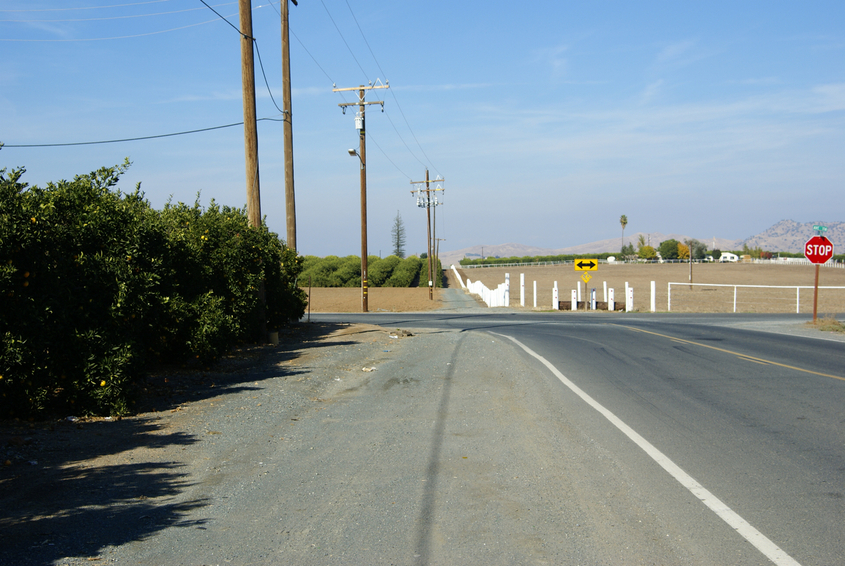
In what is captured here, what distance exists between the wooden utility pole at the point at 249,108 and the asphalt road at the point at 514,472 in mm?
5909

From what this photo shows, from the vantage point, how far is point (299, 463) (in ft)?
20.8

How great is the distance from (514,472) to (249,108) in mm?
12477

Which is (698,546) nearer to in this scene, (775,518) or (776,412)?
(775,518)

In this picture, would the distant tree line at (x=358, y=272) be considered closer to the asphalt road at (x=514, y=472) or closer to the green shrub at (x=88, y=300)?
the green shrub at (x=88, y=300)

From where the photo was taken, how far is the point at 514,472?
5922 millimetres

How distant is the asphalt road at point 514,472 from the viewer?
170 inches

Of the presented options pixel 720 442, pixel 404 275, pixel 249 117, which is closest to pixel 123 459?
pixel 720 442

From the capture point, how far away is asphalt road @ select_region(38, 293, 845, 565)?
431 cm

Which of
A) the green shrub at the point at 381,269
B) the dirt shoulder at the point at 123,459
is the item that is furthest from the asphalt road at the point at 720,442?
the green shrub at the point at 381,269

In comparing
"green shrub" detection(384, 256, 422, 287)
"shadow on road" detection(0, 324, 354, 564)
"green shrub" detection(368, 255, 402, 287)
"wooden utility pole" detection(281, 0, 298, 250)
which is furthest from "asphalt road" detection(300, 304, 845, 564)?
"green shrub" detection(368, 255, 402, 287)

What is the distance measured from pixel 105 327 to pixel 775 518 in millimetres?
7943

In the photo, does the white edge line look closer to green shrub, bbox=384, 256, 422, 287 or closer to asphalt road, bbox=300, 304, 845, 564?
asphalt road, bbox=300, 304, 845, 564

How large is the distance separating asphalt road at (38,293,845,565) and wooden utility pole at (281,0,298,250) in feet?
39.6

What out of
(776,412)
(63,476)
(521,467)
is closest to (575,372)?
(776,412)
